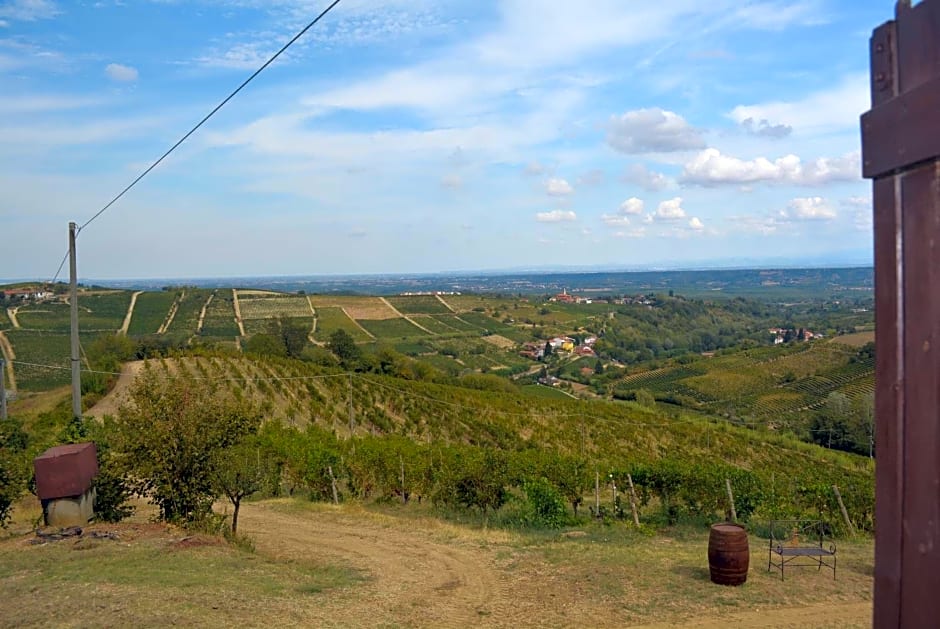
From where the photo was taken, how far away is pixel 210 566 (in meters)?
11.1

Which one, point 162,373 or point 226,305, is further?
point 226,305

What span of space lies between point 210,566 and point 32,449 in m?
7.47

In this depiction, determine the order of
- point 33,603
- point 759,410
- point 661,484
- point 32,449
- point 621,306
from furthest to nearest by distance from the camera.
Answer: point 621,306 → point 759,410 → point 661,484 → point 32,449 → point 33,603

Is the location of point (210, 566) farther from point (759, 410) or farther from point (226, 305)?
point (226, 305)

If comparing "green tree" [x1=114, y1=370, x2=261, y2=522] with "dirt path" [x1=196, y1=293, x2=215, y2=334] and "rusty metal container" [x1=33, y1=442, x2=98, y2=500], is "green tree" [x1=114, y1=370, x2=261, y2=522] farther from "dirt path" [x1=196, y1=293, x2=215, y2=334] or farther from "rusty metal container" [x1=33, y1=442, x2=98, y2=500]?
"dirt path" [x1=196, y1=293, x2=215, y2=334]

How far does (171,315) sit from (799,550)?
78525mm

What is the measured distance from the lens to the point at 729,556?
10.9 meters

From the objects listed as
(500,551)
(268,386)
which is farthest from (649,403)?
(500,551)

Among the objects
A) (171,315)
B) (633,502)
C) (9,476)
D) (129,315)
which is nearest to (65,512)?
(9,476)

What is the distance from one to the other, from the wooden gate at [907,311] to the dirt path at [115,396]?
3439cm

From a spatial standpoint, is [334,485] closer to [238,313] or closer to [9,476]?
[9,476]

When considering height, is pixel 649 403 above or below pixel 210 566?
below

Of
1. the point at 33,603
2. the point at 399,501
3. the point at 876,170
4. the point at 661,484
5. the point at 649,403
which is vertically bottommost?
the point at 649,403

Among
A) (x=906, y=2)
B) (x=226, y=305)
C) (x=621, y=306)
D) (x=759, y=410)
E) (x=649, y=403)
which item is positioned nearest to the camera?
(x=906, y=2)
